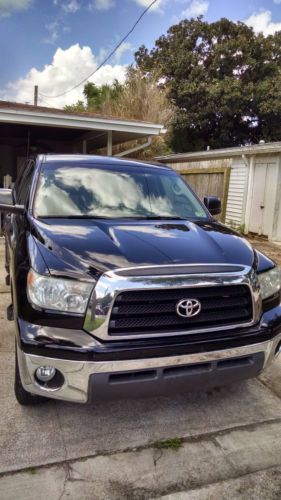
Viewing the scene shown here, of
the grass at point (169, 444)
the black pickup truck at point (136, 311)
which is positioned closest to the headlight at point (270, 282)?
the black pickup truck at point (136, 311)

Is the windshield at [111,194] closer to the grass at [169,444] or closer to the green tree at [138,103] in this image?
the grass at [169,444]

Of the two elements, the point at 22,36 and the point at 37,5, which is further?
the point at 22,36

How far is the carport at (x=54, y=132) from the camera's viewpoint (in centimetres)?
936

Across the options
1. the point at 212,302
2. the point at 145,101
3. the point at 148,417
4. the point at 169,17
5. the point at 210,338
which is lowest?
the point at 148,417

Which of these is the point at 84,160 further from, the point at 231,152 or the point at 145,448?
the point at 231,152

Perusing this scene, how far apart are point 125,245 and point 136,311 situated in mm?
462

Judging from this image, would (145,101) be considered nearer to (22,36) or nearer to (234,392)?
(22,36)

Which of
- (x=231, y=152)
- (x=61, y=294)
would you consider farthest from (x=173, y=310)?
(x=231, y=152)

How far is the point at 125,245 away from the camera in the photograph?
2.44 metres

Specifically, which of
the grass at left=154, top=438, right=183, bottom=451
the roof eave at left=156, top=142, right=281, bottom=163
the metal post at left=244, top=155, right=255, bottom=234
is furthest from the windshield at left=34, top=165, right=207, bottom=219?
the metal post at left=244, top=155, right=255, bottom=234

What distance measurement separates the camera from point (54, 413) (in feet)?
8.75

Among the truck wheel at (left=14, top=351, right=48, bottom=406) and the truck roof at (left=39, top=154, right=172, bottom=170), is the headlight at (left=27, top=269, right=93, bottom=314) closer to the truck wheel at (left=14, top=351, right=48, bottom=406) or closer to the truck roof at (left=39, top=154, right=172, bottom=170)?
the truck wheel at (left=14, top=351, right=48, bottom=406)

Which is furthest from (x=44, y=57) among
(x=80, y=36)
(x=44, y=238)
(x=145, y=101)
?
(x=44, y=238)

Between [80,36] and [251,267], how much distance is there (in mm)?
15874
